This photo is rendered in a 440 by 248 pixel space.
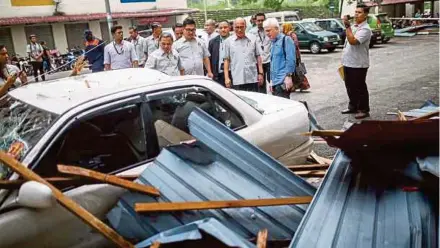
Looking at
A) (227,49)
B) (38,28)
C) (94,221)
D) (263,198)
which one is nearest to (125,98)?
(94,221)

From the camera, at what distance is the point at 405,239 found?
6.52 ft

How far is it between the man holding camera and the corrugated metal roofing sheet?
14.2ft

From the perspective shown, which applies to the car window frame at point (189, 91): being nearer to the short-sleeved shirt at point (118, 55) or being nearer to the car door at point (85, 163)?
the car door at point (85, 163)

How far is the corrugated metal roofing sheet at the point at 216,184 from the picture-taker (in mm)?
2410

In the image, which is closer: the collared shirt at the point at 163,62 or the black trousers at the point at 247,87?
the collared shirt at the point at 163,62

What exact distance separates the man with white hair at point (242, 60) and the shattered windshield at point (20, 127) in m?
3.54

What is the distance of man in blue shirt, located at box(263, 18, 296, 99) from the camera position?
5887 mm

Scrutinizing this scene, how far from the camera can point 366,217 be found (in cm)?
216

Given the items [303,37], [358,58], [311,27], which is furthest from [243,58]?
[311,27]

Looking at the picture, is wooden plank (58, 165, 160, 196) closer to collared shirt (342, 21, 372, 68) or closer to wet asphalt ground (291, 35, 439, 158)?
wet asphalt ground (291, 35, 439, 158)

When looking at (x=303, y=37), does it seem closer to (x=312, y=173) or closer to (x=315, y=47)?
(x=315, y=47)

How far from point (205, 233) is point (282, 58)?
4.35 meters

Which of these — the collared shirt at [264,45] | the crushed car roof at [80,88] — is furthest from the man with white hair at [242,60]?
the crushed car roof at [80,88]

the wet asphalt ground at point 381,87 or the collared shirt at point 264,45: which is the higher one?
the collared shirt at point 264,45
